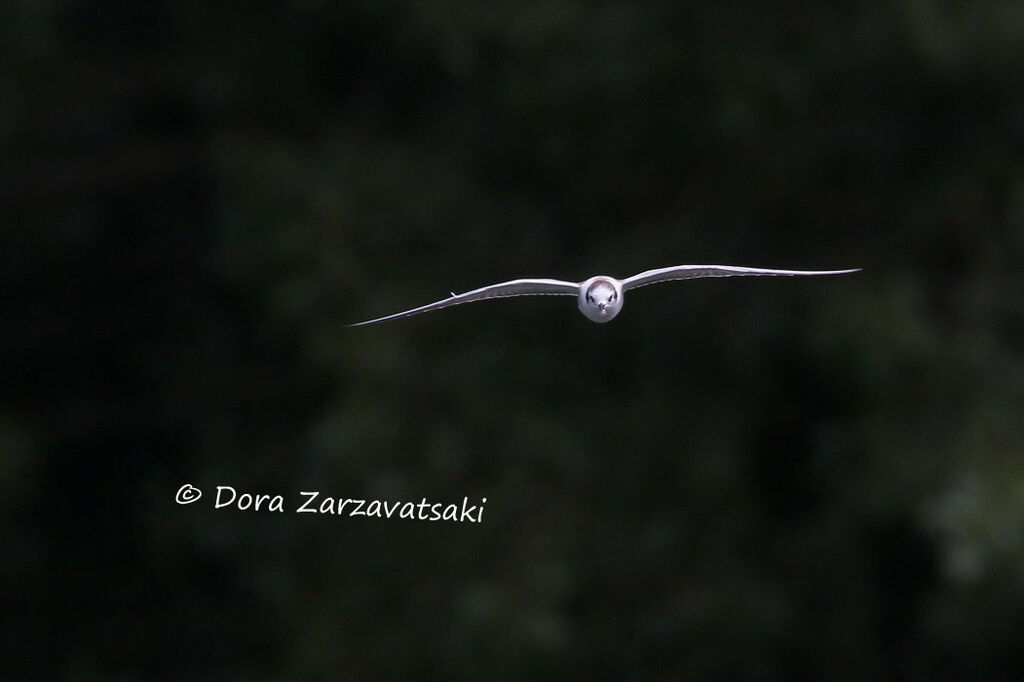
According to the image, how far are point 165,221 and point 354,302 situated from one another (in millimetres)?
1846

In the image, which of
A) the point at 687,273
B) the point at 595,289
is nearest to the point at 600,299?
the point at 595,289

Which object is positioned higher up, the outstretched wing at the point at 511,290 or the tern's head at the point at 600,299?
the outstretched wing at the point at 511,290

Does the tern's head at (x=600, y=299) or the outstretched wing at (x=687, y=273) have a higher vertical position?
the outstretched wing at (x=687, y=273)

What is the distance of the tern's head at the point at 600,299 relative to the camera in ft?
4.57

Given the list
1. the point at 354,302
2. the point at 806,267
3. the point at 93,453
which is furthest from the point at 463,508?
the point at 93,453

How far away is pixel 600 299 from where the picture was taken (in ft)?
4.65

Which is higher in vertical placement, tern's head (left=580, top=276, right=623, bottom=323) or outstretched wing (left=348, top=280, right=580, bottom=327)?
outstretched wing (left=348, top=280, right=580, bottom=327)

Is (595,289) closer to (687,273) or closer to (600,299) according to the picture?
(600,299)

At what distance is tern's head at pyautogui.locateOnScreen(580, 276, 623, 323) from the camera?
4.57ft

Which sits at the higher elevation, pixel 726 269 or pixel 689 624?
pixel 689 624

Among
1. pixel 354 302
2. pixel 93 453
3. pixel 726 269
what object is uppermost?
pixel 93 453

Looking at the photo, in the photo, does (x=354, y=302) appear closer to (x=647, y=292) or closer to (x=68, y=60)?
(x=647, y=292)

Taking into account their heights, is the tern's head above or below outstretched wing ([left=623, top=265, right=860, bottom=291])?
below

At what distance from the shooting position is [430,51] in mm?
6391
